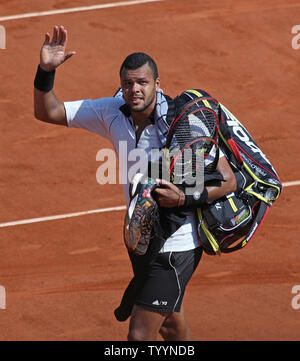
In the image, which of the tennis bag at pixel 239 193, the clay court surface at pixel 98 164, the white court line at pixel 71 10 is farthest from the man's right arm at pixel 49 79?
the white court line at pixel 71 10

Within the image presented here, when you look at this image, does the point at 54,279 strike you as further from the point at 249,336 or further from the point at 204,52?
the point at 204,52

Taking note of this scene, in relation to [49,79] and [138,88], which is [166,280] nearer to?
[138,88]

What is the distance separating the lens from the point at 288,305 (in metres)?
7.67

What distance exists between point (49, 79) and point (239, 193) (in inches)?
61.0

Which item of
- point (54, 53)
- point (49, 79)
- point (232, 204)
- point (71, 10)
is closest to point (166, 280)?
point (232, 204)

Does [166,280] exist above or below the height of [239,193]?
below

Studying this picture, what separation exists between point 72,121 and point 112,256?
2.63 metres

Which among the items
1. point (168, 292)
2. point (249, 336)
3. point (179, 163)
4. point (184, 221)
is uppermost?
point (179, 163)

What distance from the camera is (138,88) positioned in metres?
5.71

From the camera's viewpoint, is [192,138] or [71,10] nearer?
[192,138]

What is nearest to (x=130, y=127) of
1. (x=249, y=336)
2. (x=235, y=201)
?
(x=235, y=201)

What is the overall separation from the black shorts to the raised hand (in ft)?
5.03

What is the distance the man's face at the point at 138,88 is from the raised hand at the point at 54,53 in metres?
0.45

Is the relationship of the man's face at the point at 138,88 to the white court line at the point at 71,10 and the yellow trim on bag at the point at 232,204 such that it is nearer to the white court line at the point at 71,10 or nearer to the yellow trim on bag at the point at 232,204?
the yellow trim on bag at the point at 232,204
